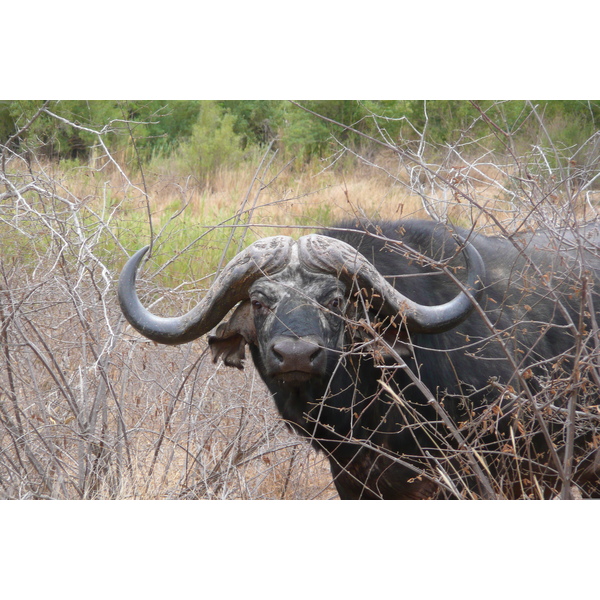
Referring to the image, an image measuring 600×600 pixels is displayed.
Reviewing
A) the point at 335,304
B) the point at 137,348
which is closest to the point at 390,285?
the point at 335,304

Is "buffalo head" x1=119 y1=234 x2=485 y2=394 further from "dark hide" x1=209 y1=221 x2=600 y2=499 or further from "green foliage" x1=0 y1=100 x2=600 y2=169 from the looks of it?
"green foliage" x1=0 y1=100 x2=600 y2=169

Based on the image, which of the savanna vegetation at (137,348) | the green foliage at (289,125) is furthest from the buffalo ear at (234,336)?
the green foliage at (289,125)

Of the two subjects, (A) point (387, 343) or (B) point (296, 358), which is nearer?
(B) point (296, 358)

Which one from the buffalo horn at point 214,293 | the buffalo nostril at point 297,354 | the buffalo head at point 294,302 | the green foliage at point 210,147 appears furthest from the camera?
the green foliage at point 210,147

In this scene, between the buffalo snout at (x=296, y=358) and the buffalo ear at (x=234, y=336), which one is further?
the buffalo ear at (x=234, y=336)

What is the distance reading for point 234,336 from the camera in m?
4.03

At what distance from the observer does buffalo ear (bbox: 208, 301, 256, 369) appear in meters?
3.93

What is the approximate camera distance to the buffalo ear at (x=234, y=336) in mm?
→ 3928

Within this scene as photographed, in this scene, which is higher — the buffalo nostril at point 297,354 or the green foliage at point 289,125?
the buffalo nostril at point 297,354

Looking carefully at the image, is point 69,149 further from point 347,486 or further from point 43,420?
point 347,486

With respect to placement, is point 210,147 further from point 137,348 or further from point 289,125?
point 137,348

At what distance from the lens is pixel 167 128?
40.1 ft

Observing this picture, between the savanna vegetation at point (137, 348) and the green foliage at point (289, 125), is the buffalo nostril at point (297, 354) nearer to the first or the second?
the savanna vegetation at point (137, 348)

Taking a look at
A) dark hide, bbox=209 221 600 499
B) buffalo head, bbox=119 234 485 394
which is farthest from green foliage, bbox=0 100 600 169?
Result: buffalo head, bbox=119 234 485 394
